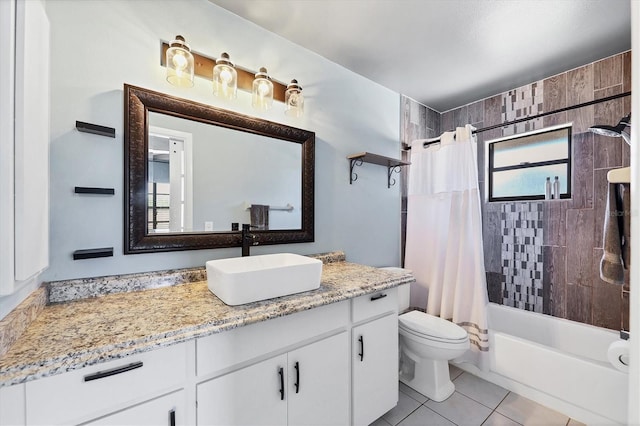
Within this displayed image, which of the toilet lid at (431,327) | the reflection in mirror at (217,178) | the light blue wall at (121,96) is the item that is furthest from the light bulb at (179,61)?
the toilet lid at (431,327)

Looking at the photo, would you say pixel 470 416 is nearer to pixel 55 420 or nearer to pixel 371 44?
pixel 55 420

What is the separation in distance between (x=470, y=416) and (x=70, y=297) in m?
2.24

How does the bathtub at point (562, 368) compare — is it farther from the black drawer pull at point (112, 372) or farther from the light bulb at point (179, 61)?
the light bulb at point (179, 61)

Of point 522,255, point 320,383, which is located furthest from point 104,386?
point 522,255

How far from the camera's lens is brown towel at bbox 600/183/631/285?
3.61 feet

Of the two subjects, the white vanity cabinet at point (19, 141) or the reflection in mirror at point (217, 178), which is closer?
the white vanity cabinet at point (19, 141)

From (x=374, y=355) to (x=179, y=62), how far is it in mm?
1820

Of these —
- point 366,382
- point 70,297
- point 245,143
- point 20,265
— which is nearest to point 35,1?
point 20,265

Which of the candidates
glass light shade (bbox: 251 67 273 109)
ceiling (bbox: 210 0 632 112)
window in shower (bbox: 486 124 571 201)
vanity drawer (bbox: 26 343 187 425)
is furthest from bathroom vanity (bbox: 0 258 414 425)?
window in shower (bbox: 486 124 571 201)

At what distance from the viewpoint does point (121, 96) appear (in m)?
1.25

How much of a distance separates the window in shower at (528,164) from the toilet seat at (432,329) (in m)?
1.45

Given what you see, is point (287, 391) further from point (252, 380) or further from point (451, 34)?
point (451, 34)

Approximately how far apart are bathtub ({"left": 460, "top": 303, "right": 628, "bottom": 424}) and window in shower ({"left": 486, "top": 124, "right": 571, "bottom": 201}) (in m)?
1.07

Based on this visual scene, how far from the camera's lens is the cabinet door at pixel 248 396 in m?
0.95
